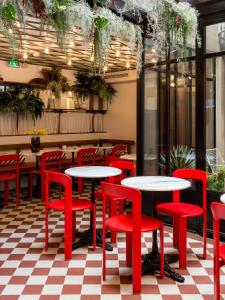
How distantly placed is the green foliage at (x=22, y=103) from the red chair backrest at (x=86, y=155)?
162 cm

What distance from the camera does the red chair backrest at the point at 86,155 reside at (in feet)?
24.6

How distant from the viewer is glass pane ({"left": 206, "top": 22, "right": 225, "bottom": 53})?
15.5ft

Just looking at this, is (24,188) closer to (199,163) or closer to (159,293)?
(199,163)

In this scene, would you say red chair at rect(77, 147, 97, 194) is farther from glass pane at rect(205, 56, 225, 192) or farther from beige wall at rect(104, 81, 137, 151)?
glass pane at rect(205, 56, 225, 192)

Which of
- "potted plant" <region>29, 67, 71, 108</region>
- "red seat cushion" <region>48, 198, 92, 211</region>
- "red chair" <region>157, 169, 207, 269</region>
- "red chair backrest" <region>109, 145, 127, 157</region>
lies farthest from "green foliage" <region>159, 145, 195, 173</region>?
"potted plant" <region>29, 67, 71, 108</region>

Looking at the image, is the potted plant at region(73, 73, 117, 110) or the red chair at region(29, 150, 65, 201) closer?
the red chair at region(29, 150, 65, 201)

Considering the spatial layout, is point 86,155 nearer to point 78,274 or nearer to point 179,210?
point 179,210

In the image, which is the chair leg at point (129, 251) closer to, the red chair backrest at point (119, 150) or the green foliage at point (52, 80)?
the red chair backrest at point (119, 150)

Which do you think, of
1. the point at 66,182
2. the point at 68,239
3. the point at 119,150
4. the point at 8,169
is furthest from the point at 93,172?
the point at 119,150

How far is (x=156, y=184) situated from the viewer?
371 cm

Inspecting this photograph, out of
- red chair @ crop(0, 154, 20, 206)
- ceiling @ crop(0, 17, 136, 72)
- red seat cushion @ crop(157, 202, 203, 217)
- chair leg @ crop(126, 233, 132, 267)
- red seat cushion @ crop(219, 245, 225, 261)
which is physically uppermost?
ceiling @ crop(0, 17, 136, 72)

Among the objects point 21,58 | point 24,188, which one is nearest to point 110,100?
point 21,58

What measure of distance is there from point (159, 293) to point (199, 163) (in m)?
2.19

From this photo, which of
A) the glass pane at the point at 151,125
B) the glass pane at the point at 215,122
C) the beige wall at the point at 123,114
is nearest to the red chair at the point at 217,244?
the glass pane at the point at 215,122
